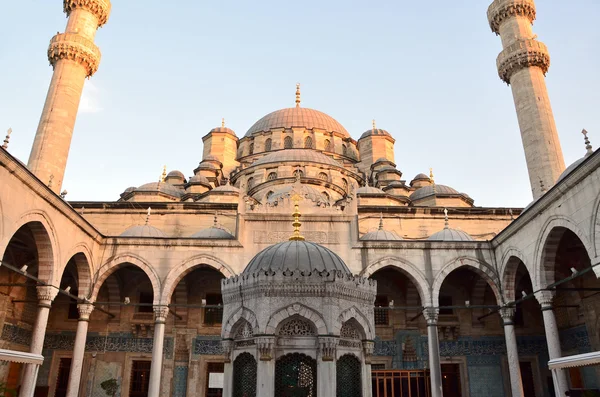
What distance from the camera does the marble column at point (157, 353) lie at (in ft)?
38.6

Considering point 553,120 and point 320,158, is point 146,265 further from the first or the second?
point 553,120

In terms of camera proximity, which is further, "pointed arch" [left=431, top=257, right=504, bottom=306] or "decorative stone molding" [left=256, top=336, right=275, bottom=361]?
"pointed arch" [left=431, top=257, right=504, bottom=306]

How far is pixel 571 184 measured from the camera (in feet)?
30.0

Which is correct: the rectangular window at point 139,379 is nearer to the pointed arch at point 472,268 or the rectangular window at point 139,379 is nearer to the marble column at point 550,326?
the pointed arch at point 472,268

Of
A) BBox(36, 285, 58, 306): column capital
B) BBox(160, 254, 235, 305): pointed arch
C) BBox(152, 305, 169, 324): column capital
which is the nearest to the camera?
BBox(36, 285, 58, 306): column capital

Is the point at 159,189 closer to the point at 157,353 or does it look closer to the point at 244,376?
the point at 157,353

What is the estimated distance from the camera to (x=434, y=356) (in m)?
12.1

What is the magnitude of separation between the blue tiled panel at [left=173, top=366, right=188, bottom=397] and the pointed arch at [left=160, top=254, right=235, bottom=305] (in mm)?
2853

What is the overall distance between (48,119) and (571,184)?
15.1 meters

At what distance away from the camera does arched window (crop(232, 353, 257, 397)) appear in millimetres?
5062

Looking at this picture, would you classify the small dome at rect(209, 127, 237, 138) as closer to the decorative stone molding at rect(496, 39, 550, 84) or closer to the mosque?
the mosque

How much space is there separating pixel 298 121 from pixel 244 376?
22783mm

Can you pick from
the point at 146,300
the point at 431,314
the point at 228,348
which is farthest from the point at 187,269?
the point at 228,348

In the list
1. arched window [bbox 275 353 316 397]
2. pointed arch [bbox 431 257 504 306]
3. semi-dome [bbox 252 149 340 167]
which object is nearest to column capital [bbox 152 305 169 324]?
pointed arch [bbox 431 257 504 306]
